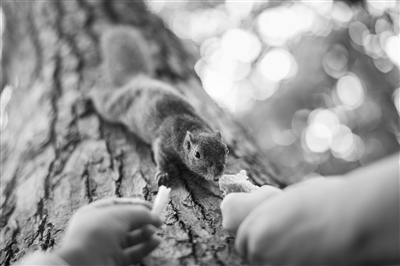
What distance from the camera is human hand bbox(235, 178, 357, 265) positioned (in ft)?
2.46

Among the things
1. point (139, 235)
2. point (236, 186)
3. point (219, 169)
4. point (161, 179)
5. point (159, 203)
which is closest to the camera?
point (139, 235)

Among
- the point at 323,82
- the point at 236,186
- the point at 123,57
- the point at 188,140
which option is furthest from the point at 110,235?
the point at 323,82

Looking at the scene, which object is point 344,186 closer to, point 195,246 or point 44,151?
point 195,246

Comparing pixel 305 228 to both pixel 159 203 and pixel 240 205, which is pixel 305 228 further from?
pixel 159 203

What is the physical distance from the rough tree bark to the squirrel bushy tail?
3.4 inches

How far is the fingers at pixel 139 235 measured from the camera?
1054mm

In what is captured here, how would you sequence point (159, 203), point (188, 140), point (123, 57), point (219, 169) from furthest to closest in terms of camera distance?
point (123, 57) < point (188, 140) < point (219, 169) < point (159, 203)

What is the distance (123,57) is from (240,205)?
212cm

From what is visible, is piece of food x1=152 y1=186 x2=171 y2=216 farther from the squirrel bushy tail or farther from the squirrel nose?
the squirrel bushy tail

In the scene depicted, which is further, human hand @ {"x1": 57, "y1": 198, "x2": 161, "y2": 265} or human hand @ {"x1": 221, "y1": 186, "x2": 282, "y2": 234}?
human hand @ {"x1": 221, "y1": 186, "x2": 282, "y2": 234}

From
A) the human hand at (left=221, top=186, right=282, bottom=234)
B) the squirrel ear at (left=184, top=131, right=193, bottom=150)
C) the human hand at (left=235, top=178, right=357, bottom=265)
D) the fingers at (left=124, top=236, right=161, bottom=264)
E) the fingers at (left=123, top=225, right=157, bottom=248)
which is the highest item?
the human hand at (left=235, top=178, right=357, bottom=265)

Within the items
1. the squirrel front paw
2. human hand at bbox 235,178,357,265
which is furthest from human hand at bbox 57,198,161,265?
the squirrel front paw

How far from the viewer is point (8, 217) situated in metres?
1.71

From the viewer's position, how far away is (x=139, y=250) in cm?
106
